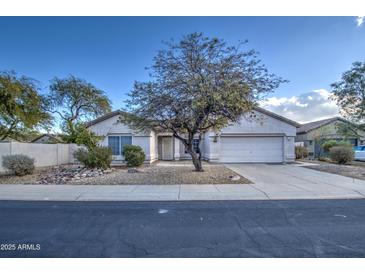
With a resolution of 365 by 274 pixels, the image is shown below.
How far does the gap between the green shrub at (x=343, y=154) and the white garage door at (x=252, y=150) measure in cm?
400

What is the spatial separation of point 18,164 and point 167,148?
45.8ft

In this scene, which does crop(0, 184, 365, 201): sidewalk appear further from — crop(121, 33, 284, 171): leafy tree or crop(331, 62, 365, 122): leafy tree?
crop(331, 62, 365, 122): leafy tree

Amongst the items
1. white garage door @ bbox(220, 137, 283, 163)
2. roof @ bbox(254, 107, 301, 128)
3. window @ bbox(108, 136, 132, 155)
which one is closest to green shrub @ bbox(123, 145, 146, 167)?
window @ bbox(108, 136, 132, 155)

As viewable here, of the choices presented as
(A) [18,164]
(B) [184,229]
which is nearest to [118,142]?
(A) [18,164]

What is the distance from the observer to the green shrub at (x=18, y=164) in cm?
1227

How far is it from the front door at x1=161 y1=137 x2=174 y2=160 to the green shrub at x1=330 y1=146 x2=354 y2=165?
1418cm

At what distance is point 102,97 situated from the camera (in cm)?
2944

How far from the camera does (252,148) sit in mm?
20469

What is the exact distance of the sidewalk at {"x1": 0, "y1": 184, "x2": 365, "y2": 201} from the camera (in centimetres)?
778

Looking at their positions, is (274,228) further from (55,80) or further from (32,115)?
(55,80)

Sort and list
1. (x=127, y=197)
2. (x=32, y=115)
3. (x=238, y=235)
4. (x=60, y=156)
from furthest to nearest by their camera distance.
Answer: (x=60, y=156), (x=32, y=115), (x=127, y=197), (x=238, y=235)

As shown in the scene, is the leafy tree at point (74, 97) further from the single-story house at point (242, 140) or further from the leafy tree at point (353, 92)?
the leafy tree at point (353, 92)
